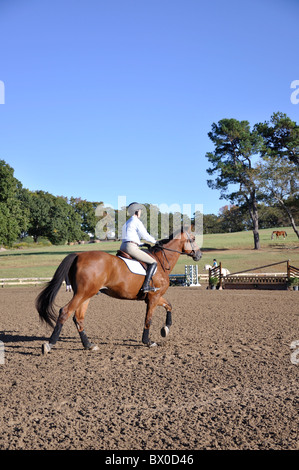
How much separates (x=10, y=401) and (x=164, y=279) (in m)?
4.22

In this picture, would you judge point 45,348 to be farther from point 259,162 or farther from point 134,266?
point 259,162

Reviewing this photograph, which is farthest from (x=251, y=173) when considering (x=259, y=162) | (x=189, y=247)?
(x=189, y=247)

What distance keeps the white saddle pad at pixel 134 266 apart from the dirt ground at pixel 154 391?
1.56m

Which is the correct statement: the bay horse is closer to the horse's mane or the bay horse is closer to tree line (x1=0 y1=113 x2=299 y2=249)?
the horse's mane

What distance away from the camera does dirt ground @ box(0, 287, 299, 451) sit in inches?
153

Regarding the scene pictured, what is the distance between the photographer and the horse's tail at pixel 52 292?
751 cm

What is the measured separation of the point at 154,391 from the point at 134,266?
→ 3.25 metres

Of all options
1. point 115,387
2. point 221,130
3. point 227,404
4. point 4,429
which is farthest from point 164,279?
point 221,130

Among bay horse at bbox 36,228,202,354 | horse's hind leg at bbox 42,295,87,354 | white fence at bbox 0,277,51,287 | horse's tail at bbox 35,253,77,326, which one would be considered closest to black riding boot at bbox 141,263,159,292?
bay horse at bbox 36,228,202,354

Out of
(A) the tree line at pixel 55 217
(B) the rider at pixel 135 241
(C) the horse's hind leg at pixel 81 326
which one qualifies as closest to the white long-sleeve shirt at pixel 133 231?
(B) the rider at pixel 135 241

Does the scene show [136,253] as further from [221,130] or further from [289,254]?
[221,130]

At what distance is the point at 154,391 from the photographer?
520cm

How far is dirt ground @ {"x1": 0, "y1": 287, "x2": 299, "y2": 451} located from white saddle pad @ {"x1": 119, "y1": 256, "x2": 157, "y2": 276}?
5.11ft

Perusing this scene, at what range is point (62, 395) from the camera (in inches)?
203
